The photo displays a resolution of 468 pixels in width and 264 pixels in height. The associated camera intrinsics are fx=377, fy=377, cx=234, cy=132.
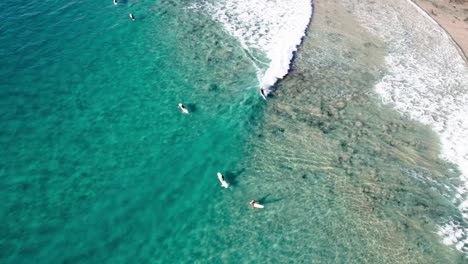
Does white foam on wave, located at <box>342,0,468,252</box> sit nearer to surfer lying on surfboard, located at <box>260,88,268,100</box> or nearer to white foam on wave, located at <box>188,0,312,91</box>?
white foam on wave, located at <box>188,0,312,91</box>

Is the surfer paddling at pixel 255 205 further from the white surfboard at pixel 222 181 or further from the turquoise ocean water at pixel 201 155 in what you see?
the white surfboard at pixel 222 181

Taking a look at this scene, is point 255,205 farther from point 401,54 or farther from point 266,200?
point 401,54

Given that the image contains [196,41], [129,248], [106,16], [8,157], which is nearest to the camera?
[129,248]

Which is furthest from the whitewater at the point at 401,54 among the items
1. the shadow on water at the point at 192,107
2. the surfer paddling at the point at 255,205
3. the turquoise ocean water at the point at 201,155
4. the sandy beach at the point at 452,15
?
the surfer paddling at the point at 255,205

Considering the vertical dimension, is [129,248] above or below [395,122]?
below

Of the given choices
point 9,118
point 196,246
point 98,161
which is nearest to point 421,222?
point 196,246

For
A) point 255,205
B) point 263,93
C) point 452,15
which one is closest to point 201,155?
point 255,205

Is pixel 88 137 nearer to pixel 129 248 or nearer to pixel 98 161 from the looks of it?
pixel 98 161

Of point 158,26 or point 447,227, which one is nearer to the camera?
point 447,227
